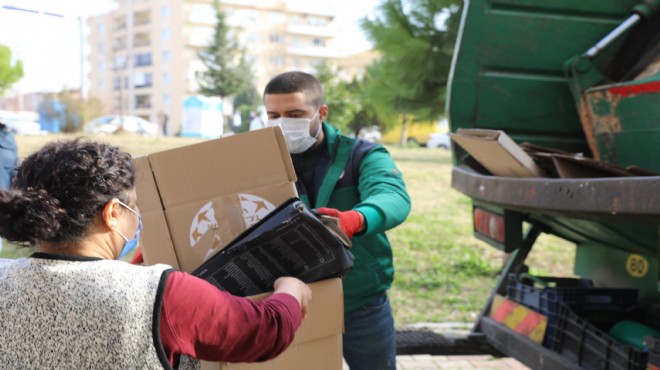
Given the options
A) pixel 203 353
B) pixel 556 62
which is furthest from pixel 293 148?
pixel 556 62

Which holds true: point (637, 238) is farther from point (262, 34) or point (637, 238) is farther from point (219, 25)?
point (262, 34)

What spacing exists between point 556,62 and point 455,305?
8.63 ft

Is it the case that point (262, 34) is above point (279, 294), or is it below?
above

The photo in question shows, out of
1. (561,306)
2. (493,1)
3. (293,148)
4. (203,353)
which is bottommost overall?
(561,306)

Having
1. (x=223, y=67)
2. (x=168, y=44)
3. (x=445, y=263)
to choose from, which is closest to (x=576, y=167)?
(x=445, y=263)

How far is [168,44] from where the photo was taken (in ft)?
204

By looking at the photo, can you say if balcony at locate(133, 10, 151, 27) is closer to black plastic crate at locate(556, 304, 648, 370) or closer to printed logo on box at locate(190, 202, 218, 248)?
black plastic crate at locate(556, 304, 648, 370)

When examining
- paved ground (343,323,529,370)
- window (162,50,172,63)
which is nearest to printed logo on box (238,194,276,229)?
paved ground (343,323,529,370)

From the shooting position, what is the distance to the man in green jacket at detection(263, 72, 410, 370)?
253cm

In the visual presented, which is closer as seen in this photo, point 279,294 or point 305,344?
point 279,294

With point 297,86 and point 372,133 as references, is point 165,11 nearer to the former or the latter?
point 372,133

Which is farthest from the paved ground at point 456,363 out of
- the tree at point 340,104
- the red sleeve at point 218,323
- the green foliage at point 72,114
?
the green foliage at point 72,114

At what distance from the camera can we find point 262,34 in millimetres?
58344

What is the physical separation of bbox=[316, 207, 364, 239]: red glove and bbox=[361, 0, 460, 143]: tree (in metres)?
6.79
